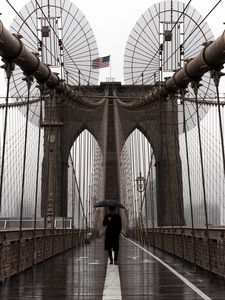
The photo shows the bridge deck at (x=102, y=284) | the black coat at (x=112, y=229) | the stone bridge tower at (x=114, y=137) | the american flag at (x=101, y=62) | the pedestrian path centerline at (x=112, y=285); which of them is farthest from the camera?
the american flag at (x=101, y=62)

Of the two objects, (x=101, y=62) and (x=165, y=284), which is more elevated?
(x=101, y=62)

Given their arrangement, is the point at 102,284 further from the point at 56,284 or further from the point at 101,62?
the point at 101,62

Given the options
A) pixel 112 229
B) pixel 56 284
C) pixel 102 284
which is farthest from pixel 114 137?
pixel 56 284

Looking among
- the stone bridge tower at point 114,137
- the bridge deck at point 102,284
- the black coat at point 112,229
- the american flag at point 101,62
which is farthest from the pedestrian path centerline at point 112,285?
the american flag at point 101,62

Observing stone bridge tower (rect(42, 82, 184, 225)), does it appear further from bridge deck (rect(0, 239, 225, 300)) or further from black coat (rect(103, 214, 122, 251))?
bridge deck (rect(0, 239, 225, 300))

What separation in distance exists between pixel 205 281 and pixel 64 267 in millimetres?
3914

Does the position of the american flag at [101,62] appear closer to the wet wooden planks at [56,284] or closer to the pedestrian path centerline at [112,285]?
the wet wooden planks at [56,284]

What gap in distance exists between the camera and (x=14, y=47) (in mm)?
9781

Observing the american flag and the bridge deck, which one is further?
the american flag

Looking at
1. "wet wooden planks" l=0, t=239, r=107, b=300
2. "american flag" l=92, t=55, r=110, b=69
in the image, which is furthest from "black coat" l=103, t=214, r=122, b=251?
"american flag" l=92, t=55, r=110, b=69

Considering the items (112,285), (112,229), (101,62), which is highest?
(101,62)

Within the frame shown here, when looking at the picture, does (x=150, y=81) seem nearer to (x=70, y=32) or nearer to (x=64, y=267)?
(x=70, y=32)

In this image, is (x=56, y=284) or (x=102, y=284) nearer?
(x=56, y=284)

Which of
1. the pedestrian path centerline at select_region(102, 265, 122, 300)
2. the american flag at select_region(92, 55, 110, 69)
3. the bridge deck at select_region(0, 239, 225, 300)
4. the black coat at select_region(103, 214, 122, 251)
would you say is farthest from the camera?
the american flag at select_region(92, 55, 110, 69)
